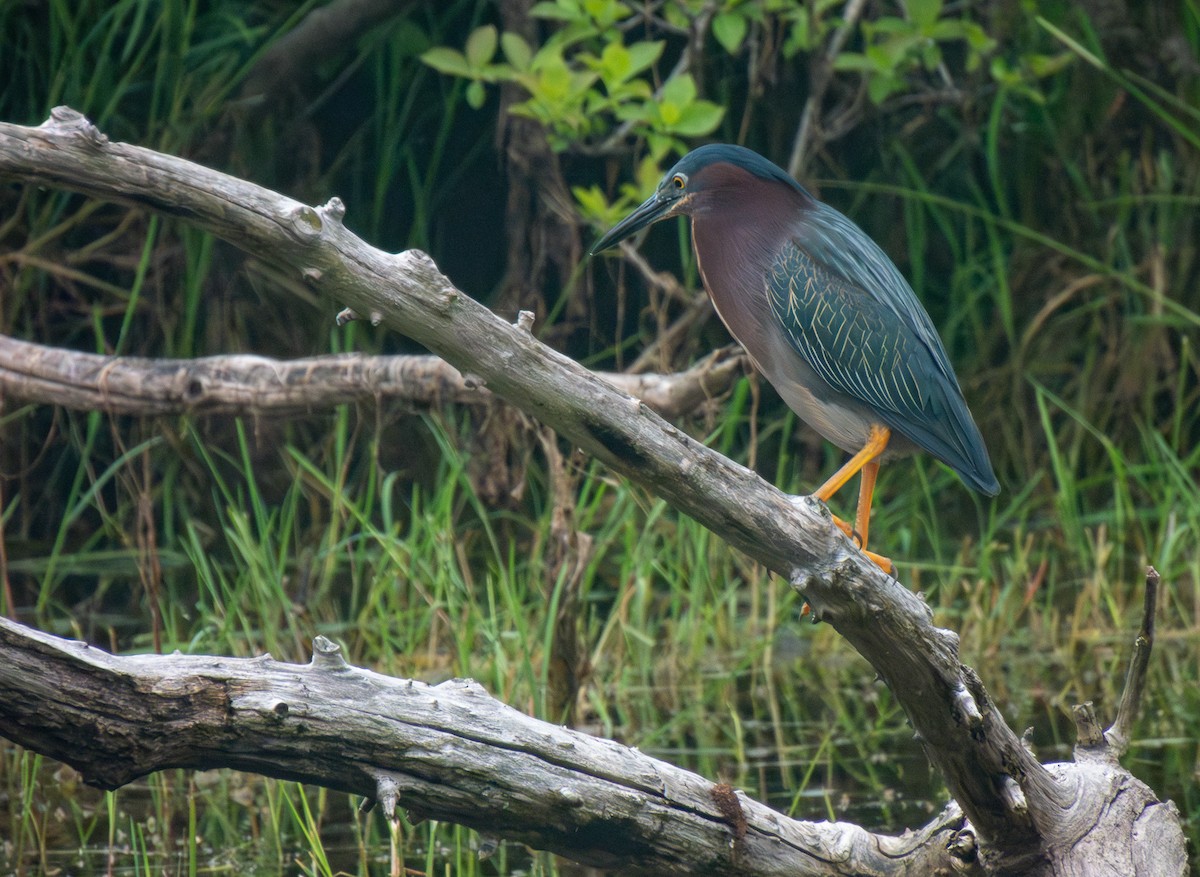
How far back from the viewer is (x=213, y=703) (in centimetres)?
190

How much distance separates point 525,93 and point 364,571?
171 centimetres

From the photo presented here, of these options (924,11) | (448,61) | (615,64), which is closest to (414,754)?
(615,64)

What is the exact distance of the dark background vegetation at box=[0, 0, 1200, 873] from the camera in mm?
3627

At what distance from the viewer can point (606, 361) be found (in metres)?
5.42

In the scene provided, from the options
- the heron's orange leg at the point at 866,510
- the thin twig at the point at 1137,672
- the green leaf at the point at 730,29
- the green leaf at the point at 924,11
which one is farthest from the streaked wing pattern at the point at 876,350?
the green leaf at the point at 924,11

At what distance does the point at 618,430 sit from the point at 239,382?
6.47 ft

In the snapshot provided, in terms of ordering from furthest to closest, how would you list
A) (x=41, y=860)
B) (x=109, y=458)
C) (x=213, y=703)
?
(x=109, y=458) → (x=41, y=860) → (x=213, y=703)

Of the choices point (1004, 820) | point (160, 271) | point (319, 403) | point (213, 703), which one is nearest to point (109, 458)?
point (160, 271)

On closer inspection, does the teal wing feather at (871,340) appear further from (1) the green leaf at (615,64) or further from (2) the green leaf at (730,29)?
(2) the green leaf at (730,29)

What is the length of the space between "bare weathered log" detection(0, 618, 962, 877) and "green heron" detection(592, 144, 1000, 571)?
74cm

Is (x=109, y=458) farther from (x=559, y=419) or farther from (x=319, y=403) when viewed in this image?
(x=559, y=419)

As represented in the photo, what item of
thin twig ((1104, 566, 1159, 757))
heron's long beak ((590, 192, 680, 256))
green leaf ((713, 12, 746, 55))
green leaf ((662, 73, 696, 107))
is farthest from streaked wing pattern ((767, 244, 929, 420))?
green leaf ((713, 12, 746, 55))

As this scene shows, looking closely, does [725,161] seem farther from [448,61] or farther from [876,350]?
[448,61]

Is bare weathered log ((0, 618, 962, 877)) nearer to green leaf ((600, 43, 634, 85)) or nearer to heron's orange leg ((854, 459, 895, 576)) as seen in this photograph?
heron's orange leg ((854, 459, 895, 576))
